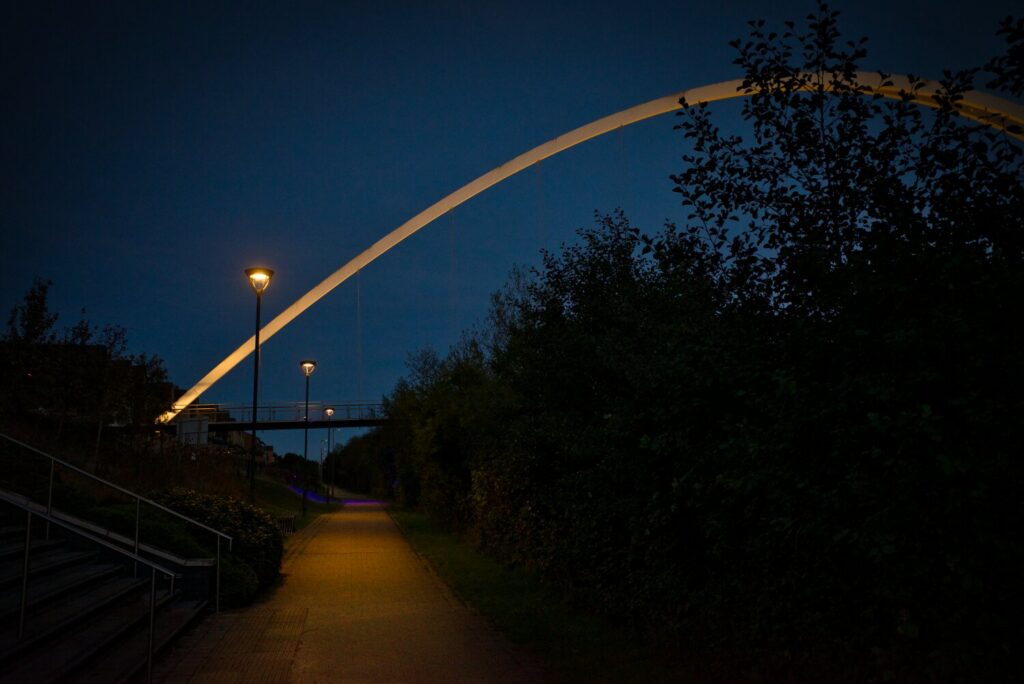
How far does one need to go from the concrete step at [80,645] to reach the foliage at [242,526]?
2.74 meters

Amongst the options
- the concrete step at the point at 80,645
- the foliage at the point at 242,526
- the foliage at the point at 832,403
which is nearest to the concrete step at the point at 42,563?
the concrete step at the point at 80,645

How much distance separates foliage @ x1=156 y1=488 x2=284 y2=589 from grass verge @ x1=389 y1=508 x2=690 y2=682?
2835 millimetres

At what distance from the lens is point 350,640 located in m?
8.73

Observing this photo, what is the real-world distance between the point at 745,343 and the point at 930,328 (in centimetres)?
156

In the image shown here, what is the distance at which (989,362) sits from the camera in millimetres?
3811

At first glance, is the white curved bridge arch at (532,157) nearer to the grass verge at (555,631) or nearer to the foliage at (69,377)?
the foliage at (69,377)

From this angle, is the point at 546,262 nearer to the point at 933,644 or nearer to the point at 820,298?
the point at 820,298

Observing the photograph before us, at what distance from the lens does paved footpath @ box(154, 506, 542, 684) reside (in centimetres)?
725

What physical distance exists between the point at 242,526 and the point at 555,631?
20.7 feet

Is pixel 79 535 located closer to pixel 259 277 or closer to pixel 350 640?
pixel 350 640

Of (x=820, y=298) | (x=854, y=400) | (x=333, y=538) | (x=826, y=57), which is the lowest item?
(x=333, y=538)

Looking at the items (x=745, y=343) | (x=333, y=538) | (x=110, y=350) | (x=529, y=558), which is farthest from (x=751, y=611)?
(x=110, y=350)

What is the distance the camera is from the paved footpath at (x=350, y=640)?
725cm

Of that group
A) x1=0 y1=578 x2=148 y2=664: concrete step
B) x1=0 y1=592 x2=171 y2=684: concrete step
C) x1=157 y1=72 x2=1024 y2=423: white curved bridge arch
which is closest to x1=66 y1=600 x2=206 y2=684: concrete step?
x1=0 y1=592 x2=171 y2=684: concrete step
